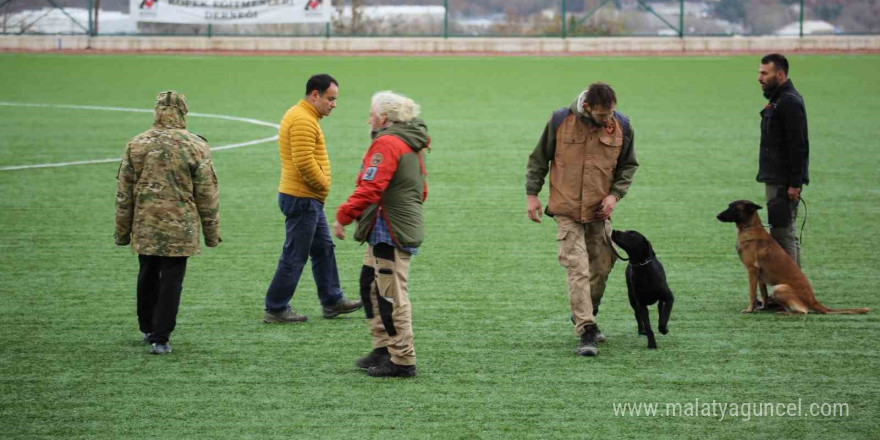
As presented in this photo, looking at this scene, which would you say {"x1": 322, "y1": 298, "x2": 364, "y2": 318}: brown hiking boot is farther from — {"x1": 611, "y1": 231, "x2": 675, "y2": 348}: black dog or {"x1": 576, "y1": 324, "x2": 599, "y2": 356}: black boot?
{"x1": 611, "y1": 231, "x2": 675, "y2": 348}: black dog

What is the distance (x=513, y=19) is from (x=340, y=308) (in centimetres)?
3183

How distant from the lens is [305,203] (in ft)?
25.6

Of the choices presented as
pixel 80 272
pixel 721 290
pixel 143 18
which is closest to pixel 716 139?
pixel 721 290

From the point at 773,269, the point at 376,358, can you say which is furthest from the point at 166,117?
the point at 773,269

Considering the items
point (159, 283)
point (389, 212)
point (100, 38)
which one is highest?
point (100, 38)

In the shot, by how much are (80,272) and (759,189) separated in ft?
27.7

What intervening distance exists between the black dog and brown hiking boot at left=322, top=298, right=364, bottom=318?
2149mm

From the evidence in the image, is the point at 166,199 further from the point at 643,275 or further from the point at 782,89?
the point at 782,89

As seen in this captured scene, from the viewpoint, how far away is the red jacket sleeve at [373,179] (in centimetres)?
636

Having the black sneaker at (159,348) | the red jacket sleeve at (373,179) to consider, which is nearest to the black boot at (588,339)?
the red jacket sleeve at (373,179)

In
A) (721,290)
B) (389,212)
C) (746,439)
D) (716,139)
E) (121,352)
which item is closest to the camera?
(746,439)

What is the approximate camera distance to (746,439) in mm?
5664

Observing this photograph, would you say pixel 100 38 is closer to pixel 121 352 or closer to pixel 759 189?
pixel 759 189

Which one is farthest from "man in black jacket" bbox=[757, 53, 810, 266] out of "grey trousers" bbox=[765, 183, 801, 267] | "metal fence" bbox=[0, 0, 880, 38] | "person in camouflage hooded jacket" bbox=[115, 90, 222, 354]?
"metal fence" bbox=[0, 0, 880, 38]
